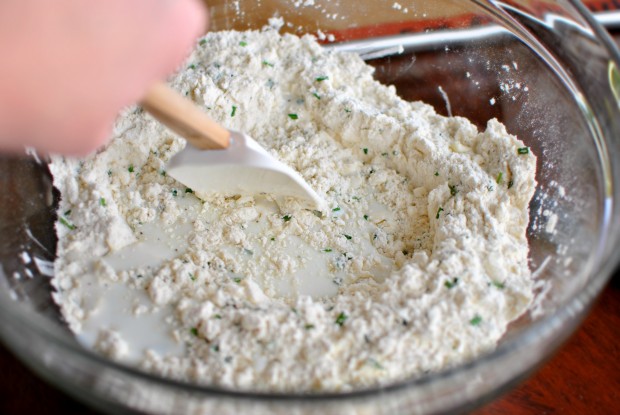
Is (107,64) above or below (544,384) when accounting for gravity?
above

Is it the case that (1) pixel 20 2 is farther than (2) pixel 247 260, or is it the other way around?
(2) pixel 247 260

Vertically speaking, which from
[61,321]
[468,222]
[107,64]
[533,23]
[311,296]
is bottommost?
[61,321]

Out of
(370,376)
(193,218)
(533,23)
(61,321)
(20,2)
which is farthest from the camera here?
(533,23)

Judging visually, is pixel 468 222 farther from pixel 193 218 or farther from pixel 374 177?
pixel 193 218

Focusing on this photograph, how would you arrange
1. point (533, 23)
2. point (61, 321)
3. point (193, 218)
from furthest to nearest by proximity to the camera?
point (533, 23) → point (193, 218) → point (61, 321)

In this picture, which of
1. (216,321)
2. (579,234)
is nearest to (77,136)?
(216,321)

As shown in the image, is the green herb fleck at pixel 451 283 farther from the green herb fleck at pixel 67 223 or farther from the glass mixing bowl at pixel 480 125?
the green herb fleck at pixel 67 223
